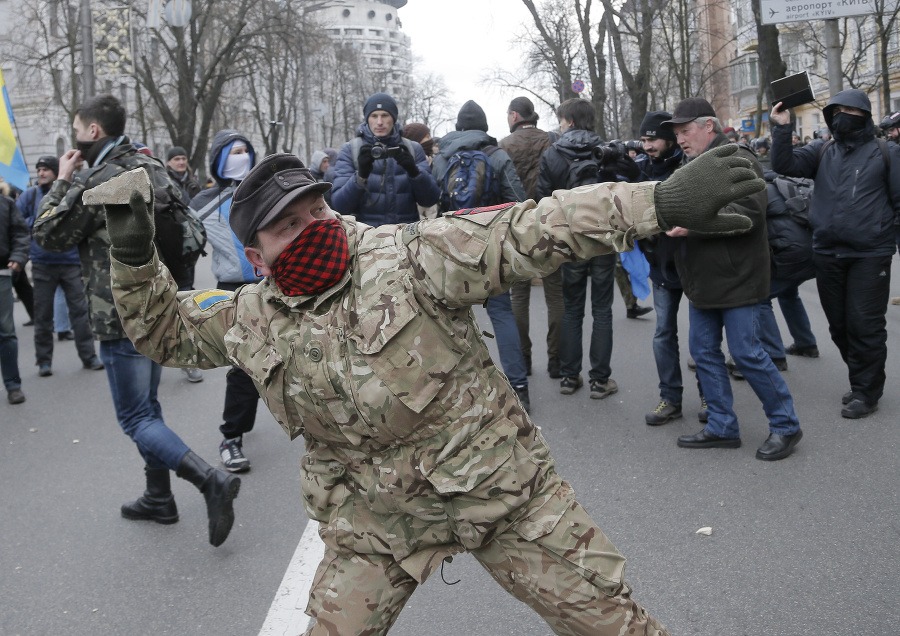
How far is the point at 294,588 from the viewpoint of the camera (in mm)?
4062

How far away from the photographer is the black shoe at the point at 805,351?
761 cm

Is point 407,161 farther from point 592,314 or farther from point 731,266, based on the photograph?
point 731,266

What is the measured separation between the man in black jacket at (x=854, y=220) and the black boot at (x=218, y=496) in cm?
376

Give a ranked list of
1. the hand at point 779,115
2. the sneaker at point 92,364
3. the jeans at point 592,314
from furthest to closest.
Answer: the sneaker at point 92,364
the jeans at point 592,314
the hand at point 779,115

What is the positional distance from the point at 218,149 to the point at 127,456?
7.03ft

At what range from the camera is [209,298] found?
276 centimetres

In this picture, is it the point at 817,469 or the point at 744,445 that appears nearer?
the point at 817,469

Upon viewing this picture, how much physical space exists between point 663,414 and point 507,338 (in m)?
1.12

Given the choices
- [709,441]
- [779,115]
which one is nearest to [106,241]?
[709,441]

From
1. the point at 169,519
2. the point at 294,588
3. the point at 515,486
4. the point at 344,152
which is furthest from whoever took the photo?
the point at 344,152

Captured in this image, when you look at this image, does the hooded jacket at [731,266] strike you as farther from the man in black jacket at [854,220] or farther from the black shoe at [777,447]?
the man in black jacket at [854,220]

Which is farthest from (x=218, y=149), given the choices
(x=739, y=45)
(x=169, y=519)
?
(x=739, y=45)

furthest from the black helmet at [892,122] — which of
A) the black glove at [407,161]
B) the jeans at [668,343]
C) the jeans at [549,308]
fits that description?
the black glove at [407,161]

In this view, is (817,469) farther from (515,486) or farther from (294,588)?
(515,486)
